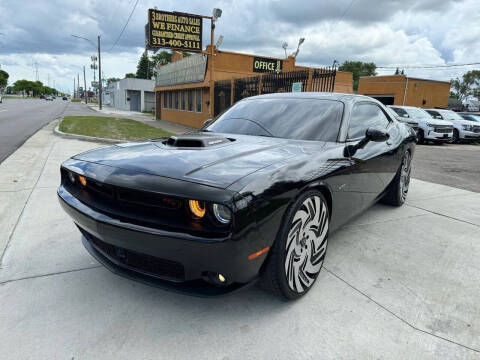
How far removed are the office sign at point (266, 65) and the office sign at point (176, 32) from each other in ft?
10.1

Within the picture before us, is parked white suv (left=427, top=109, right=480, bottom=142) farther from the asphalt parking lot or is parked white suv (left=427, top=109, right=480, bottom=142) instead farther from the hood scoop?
the hood scoop

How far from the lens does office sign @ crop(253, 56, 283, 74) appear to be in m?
17.2

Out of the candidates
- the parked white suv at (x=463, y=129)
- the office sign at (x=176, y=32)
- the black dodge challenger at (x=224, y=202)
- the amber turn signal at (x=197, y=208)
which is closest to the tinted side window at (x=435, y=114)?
the parked white suv at (x=463, y=129)

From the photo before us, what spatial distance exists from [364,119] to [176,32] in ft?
48.4

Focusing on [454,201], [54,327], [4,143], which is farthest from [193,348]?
[4,143]

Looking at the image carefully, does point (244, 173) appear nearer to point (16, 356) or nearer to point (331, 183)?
point (331, 183)

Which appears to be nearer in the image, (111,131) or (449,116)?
(111,131)

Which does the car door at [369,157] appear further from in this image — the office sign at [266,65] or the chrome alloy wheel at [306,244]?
the office sign at [266,65]

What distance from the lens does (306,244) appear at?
7.32ft

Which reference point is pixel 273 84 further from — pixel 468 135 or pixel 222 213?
pixel 222 213

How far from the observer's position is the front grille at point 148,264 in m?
1.80

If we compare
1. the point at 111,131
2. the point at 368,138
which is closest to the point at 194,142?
the point at 368,138

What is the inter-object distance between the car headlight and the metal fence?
28.6 ft

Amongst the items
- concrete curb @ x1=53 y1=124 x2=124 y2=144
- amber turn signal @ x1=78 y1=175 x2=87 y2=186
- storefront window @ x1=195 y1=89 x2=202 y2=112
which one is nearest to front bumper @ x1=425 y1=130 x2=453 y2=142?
storefront window @ x1=195 y1=89 x2=202 y2=112
